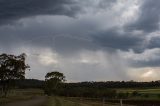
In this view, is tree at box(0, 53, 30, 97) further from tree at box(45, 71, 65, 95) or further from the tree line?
tree at box(45, 71, 65, 95)

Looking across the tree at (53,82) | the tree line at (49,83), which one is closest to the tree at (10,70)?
the tree line at (49,83)

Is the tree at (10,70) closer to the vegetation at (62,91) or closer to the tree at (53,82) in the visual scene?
the vegetation at (62,91)

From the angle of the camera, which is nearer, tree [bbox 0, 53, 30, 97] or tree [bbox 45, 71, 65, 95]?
tree [bbox 0, 53, 30, 97]

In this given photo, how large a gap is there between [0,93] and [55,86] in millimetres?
67909

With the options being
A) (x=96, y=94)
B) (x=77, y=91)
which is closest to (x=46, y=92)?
(x=77, y=91)

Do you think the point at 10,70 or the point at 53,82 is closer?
the point at 10,70

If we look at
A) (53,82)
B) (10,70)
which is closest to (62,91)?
(53,82)

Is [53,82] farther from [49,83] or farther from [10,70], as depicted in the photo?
[10,70]

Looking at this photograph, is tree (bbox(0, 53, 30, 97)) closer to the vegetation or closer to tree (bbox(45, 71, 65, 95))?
the vegetation

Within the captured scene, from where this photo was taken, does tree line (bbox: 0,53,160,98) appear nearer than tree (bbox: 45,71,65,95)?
Yes

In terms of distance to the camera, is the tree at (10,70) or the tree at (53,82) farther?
the tree at (53,82)

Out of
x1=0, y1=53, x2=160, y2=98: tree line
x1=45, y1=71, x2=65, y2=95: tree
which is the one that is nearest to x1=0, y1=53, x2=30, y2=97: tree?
x1=0, y1=53, x2=160, y2=98: tree line

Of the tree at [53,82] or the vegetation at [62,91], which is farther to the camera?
the tree at [53,82]

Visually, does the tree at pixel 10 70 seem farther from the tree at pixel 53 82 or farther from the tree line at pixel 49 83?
the tree at pixel 53 82
